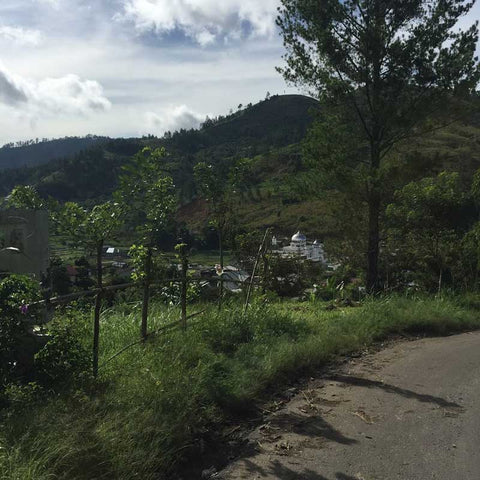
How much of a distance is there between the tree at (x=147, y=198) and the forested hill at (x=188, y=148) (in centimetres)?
6610

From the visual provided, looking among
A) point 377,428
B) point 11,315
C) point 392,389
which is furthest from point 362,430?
point 11,315

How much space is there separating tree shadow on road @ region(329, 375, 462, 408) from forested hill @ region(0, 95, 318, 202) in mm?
66142

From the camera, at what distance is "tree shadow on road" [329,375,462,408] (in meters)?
4.92

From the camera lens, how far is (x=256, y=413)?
468 cm

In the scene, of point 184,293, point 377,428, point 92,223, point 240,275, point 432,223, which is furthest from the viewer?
point 432,223

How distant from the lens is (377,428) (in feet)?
14.0

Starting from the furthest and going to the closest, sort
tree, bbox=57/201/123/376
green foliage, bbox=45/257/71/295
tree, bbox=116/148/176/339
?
green foliage, bbox=45/257/71/295
tree, bbox=116/148/176/339
tree, bbox=57/201/123/376

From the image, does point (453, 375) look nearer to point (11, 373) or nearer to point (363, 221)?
point (11, 373)

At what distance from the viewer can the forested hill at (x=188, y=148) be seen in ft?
340

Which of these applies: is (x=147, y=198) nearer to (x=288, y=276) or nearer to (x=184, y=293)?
(x=184, y=293)

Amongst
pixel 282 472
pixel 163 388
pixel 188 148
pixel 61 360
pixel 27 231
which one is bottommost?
pixel 282 472

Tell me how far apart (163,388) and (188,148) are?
133m

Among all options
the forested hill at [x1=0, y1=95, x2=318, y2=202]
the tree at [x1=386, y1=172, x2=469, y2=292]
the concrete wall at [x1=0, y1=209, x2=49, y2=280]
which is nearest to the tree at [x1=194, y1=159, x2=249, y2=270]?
the concrete wall at [x1=0, y1=209, x2=49, y2=280]

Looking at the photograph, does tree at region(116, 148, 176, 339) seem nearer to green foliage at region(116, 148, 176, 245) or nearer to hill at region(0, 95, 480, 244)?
green foliage at region(116, 148, 176, 245)
